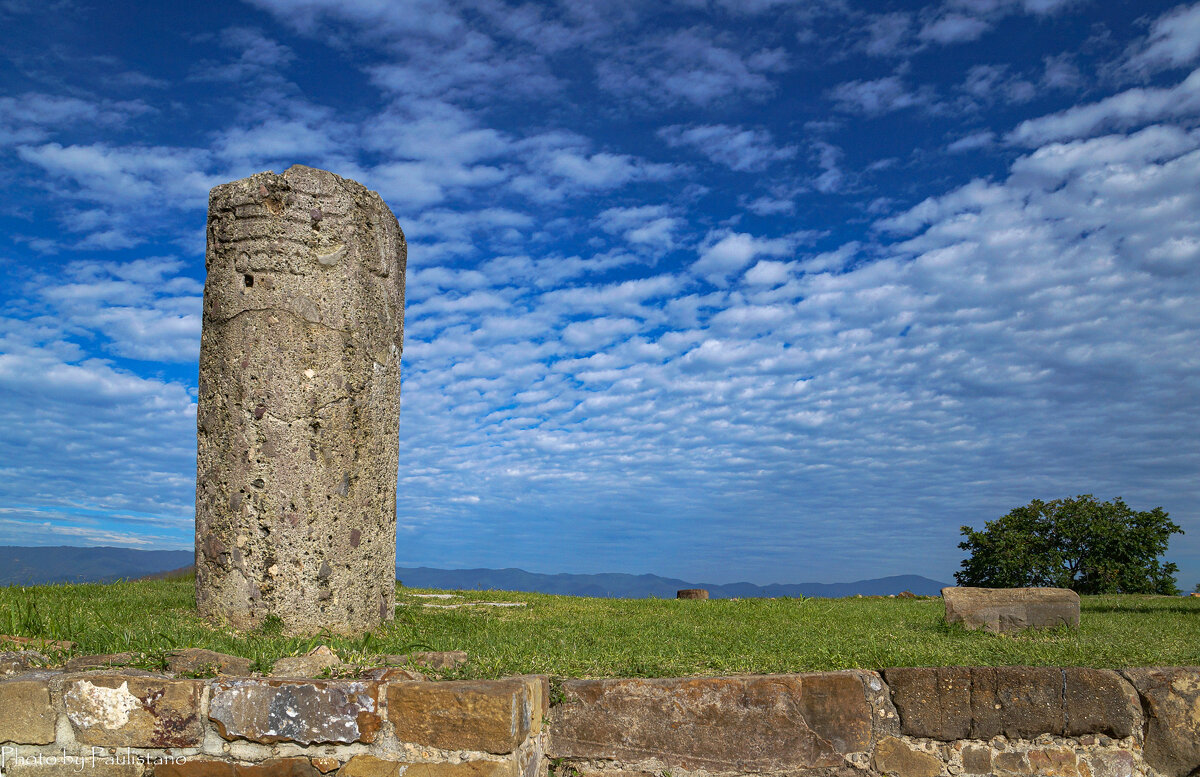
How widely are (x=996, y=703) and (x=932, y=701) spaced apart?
14.5 inches

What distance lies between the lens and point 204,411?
6.02 metres

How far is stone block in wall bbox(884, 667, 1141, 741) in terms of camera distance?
14.3 feet

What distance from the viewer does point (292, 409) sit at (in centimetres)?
577

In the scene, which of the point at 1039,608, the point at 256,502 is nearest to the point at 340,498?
the point at 256,502

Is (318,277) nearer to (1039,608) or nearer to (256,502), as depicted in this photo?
(256,502)

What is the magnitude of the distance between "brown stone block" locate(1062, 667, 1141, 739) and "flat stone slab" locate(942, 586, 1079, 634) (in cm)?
285

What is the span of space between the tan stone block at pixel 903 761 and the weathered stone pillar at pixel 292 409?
3800mm

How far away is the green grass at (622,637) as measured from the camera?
4.56 m

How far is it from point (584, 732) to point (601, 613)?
141 inches

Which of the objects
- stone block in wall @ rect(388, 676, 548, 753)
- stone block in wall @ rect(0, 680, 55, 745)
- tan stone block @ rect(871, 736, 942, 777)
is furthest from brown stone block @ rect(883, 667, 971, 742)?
stone block in wall @ rect(0, 680, 55, 745)

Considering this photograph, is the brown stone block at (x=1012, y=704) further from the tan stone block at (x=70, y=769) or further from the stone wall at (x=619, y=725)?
the tan stone block at (x=70, y=769)

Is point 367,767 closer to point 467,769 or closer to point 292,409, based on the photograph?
point 467,769

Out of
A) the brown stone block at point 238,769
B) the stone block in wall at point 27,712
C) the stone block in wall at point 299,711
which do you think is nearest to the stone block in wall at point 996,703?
the stone block in wall at point 299,711

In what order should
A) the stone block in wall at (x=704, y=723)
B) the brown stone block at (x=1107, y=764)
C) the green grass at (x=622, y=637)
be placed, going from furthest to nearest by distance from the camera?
the green grass at (x=622, y=637) → the brown stone block at (x=1107, y=764) → the stone block in wall at (x=704, y=723)
